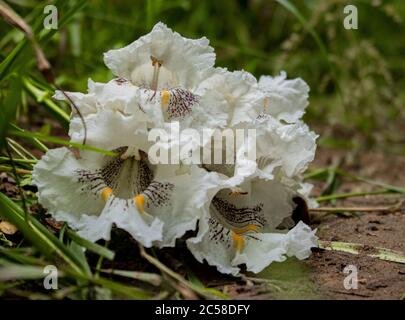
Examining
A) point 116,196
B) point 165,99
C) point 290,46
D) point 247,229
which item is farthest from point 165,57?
point 290,46

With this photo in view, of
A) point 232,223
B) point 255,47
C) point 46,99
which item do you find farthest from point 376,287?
point 255,47

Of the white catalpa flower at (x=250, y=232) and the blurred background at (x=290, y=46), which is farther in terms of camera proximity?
the blurred background at (x=290, y=46)

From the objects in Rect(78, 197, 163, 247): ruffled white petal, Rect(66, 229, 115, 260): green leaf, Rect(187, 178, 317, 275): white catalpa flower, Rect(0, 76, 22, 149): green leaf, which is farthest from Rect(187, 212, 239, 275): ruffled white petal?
Rect(0, 76, 22, 149): green leaf

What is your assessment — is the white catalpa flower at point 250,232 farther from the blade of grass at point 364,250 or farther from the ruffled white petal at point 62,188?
the ruffled white petal at point 62,188

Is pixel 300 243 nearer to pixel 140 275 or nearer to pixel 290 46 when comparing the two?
pixel 140 275

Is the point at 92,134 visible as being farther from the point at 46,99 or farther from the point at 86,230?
the point at 46,99

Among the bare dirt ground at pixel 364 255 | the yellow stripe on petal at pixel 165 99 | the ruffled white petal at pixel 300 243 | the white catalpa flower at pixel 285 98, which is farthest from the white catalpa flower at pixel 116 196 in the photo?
the white catalpa flower at pixel 285 98

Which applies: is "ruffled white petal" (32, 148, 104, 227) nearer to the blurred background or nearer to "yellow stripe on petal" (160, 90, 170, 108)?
"yellow stripe on petal" (160, 90, 170, 108)
